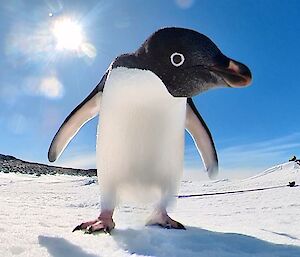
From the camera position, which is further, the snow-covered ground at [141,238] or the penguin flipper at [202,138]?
the penguin flipper at [202,138]

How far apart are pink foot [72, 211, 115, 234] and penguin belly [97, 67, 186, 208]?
81 mm

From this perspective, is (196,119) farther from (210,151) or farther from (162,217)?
(162,217)

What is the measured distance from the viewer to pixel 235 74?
2.09 m

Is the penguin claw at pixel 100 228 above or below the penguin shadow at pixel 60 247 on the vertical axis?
above

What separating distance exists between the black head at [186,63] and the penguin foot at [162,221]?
0.74 meters

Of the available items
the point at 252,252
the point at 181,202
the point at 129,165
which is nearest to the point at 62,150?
the point at 129,165

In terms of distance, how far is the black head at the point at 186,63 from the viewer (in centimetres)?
214

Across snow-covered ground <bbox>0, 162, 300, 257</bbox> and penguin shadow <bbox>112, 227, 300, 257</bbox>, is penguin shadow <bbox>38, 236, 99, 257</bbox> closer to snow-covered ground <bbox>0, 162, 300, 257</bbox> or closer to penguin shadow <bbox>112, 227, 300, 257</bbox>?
snow-covered ground <bbox>0, 162, 300, 257</bbox>

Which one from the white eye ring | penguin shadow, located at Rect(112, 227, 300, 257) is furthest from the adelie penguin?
penguin shadow, located at Rect(112, 227, 300, 257)

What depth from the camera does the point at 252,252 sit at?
1881mm

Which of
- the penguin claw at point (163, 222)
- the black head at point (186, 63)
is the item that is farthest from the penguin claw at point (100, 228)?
the black head at point (186, 63)

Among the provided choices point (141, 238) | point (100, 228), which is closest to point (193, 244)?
point (141, 238)

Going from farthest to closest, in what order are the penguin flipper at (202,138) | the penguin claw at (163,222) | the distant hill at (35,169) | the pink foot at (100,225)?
1. the distant hill at (35,169)
2. the penguin flipper at (202,138)
3. the penguin claw at (163,222)
4. the pink foot at (100,225)

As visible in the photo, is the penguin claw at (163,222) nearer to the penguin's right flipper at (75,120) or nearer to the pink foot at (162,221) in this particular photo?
the pink foot at (162,221)
